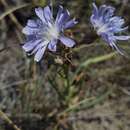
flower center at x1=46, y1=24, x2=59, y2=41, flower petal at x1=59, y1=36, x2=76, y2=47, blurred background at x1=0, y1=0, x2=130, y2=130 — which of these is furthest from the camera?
blurred background at x1=0, y1=0, x2=130, y2=130

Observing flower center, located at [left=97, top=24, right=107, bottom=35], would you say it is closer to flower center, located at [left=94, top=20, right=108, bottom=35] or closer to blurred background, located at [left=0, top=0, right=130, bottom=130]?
flower center, located at [left=94, top=20, right=108, bottom=35]

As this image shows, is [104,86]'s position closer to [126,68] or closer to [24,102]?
[126,68]

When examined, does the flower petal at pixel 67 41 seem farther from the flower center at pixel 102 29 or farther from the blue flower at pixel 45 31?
the flower center at pixel 102 29

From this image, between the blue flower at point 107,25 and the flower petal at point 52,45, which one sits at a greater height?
the flower petal at point 52,45

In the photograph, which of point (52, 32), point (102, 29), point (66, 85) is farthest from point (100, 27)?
point (66, 85)

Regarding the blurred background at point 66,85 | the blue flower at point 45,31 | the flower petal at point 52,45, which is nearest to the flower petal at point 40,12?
the blue flower at point 45,31

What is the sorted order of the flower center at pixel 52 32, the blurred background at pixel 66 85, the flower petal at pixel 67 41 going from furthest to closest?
the blurred background at pixel 66 85 → the flower center at pixel 52 32 → the flower petal at pixel 67 41

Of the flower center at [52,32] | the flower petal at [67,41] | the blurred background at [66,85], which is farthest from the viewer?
the blurred background at [66,85]

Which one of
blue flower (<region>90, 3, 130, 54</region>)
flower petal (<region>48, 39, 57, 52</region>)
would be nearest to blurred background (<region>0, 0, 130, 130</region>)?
blue flower (<region>90, 3, 130, 54</region>)

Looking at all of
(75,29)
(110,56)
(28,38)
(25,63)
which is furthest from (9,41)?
(28,38)
